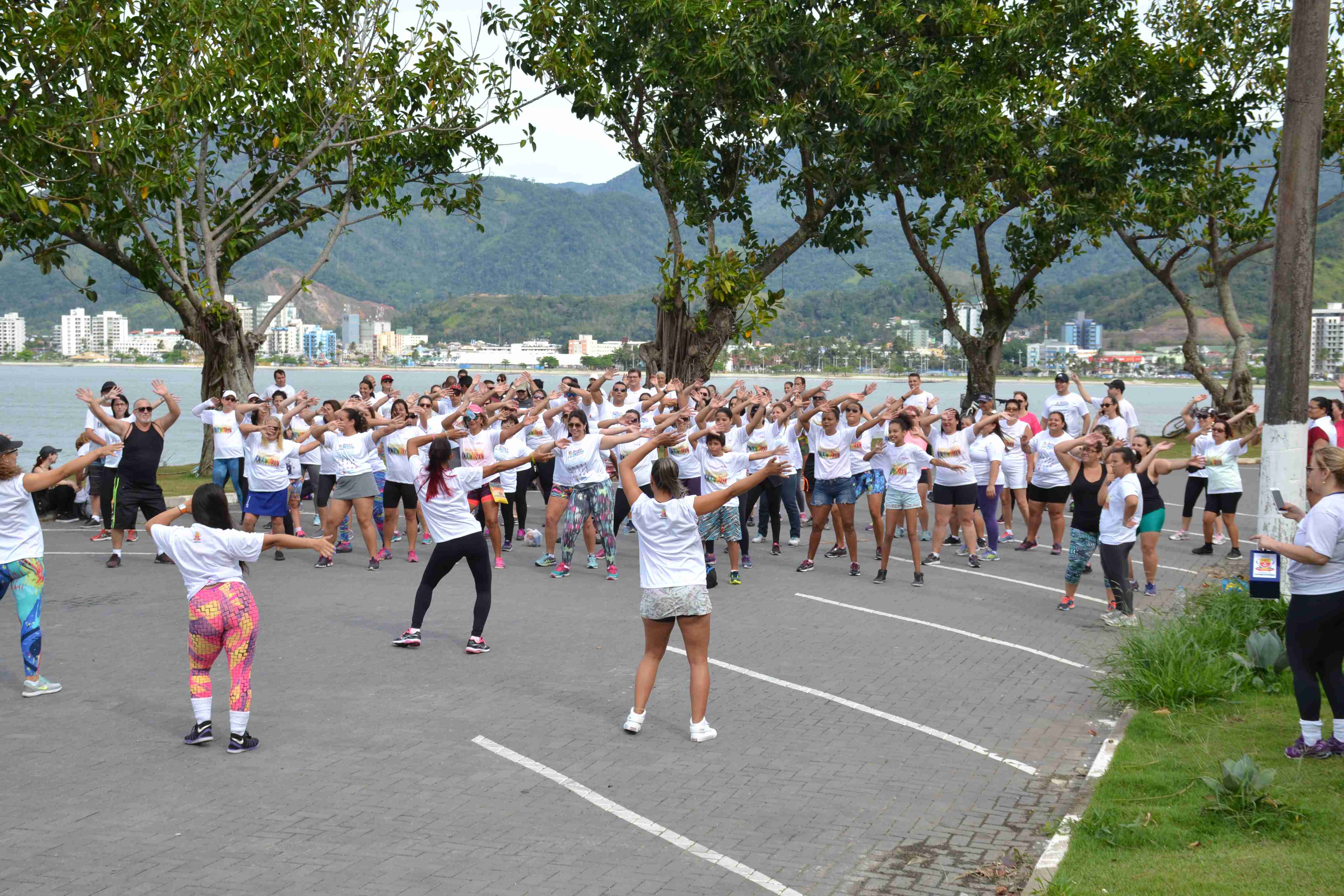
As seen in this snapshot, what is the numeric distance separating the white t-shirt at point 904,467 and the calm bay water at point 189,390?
320 inches

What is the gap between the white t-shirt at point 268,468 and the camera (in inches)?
498

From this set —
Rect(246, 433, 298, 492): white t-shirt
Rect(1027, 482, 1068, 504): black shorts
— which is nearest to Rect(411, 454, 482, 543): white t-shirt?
Rect(246, 433, 298, 492): white t-shirt

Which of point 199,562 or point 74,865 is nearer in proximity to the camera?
point 74,865

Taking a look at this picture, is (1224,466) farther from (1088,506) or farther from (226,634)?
(226,634)

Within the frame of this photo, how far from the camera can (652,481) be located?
682cm

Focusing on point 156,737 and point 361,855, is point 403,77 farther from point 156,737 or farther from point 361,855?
point 361,855

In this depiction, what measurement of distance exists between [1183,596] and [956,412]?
3116 millimetres

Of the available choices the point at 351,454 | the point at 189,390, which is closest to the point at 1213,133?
the point at 351,454

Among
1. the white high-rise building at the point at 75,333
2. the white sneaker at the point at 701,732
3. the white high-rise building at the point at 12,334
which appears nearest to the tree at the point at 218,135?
the white sneaker at the point at 701,732

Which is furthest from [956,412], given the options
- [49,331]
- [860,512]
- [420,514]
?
[49,331]

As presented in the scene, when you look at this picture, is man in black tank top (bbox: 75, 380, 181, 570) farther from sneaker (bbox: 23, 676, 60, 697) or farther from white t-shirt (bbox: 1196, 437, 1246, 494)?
white t-shirt (bbox: 1196, 437, 1246, 494)

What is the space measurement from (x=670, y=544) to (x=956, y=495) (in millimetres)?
6905

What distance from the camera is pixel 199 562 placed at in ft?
21.4

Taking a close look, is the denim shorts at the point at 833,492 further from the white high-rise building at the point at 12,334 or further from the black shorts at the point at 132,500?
the white high-rise building at the point at 12,334
